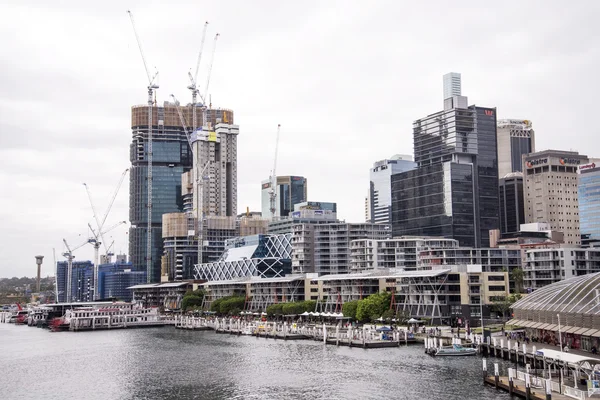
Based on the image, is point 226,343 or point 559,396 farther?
point 226,343

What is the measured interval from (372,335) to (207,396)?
61.5m

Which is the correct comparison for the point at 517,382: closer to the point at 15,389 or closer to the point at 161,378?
the point at 161,378

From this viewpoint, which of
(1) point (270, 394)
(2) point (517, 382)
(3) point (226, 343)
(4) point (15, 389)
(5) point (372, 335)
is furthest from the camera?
(3) point (226, 343)

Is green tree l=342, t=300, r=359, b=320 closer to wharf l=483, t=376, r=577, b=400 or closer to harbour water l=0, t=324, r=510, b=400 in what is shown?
harbour water l=0, t=324, r=510, b=400

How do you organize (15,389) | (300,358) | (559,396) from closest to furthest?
(559,396), (15,389), (300,358)

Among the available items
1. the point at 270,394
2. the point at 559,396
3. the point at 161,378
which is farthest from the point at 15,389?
the point at 559,396

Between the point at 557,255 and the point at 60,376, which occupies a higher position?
the point at 557,255

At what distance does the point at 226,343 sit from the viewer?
536 feet

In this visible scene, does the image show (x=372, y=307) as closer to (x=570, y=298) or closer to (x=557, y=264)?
Result: (x=557, y=264)

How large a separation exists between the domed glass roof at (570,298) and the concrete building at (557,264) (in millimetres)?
65305

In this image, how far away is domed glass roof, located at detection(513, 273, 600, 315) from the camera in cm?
9838

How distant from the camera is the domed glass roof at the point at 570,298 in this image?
98375 mm

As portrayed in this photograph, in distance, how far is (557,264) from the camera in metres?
183

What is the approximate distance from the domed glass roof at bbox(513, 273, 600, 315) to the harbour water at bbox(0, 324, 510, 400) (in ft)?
44.3
